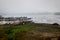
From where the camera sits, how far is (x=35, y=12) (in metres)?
2.18

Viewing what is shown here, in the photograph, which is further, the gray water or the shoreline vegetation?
the gray water

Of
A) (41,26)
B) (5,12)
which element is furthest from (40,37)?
(5,12)

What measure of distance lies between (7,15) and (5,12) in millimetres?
65

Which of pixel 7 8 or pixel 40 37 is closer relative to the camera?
pixel 40 37

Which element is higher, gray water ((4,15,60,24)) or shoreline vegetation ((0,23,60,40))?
gray water ((4,15,60,24))

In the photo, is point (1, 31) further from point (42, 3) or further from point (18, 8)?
point (42, 3)

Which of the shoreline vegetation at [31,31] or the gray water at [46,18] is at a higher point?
the gray water at [46,18]

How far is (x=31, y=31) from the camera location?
2055 millimetres

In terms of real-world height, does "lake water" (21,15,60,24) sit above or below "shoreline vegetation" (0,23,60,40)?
above

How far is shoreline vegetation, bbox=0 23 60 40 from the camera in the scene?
2.00m

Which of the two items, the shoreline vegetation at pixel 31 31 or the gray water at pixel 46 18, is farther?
the gray water at pixel 46 18

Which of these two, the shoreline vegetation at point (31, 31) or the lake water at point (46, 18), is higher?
the lake water at point (46, 18)

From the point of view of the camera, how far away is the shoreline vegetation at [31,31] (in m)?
2.00

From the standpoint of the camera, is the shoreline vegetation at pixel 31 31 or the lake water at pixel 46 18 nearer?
Result: the shoreline vegetation at pixel 31 31
